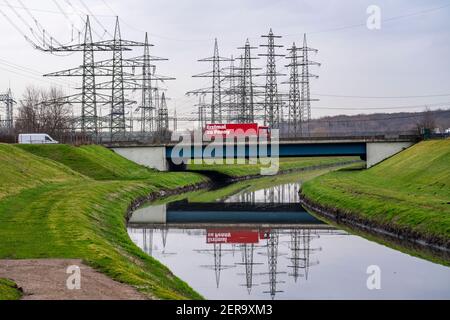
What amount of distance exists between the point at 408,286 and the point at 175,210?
34.7m

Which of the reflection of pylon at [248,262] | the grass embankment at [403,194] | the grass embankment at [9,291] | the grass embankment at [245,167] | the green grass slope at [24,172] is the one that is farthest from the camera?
the grass embankment at [245,167]

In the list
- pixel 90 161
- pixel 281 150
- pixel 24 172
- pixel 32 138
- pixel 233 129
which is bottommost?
pixel 24 172

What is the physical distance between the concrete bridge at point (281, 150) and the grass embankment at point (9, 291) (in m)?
71.7

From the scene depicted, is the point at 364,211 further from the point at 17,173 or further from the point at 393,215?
the point at 17,173

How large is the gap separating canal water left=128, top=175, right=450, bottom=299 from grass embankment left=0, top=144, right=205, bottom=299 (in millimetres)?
2047

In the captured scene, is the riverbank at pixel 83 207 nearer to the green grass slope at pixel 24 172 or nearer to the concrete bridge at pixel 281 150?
the green grass slope at pixel 24 172

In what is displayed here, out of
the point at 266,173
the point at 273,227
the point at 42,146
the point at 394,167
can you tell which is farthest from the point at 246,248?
the point at 266,173

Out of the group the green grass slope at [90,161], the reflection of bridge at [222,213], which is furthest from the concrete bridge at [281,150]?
the reflection of bridge at [222,213]

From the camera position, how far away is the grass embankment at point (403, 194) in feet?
136

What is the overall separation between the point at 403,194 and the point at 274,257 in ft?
62.9

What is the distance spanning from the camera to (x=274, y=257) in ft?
131

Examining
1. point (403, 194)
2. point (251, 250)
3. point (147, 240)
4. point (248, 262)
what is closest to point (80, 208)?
point (147, 240)

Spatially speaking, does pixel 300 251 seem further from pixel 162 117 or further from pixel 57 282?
pixel 162 117

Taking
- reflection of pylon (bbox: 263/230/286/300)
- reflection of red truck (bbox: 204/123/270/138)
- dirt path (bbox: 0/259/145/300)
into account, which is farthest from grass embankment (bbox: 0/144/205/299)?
reflection of red truck (bbox: 204/123/270/138)
